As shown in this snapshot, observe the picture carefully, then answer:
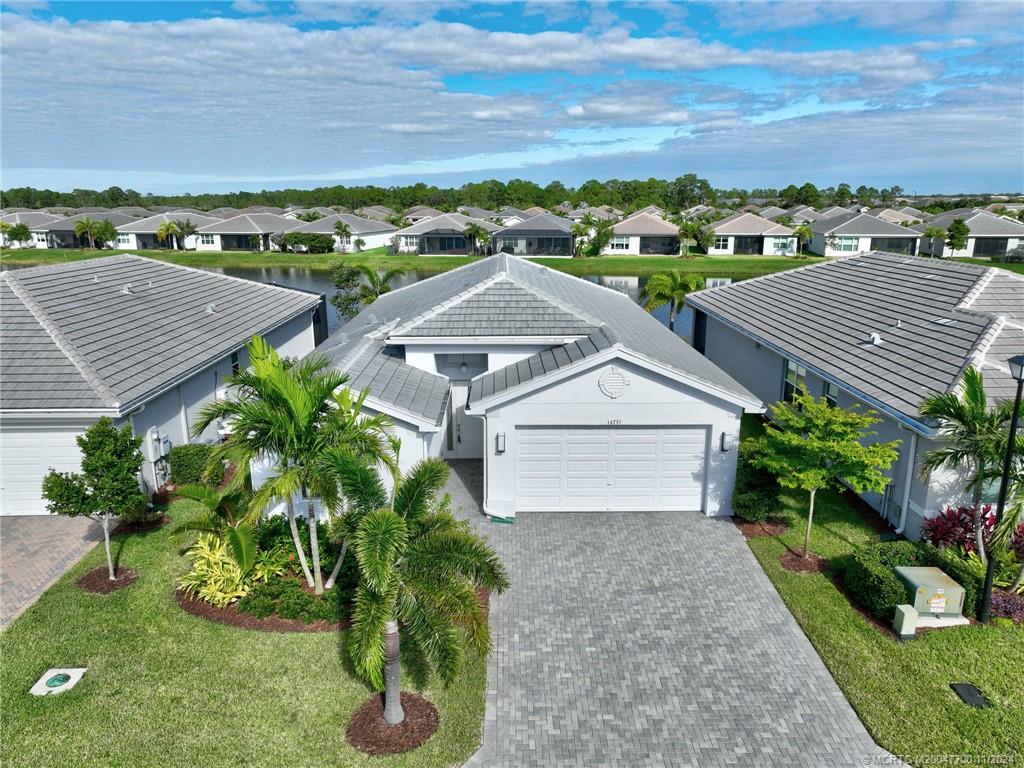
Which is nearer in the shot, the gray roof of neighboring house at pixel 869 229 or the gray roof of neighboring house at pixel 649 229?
the gray roof of neighboring house at pixel 869 229

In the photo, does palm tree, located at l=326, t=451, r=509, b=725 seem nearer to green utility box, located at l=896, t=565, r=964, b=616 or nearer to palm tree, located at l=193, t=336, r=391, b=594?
palm tree, located at l=193, t=336, r=391, b=594

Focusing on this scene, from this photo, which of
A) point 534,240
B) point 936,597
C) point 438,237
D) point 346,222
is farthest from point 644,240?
point 936,597

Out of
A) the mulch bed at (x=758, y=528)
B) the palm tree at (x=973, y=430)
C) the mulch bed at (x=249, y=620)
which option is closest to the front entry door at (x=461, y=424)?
the mulch bed at (x=758, y=528)

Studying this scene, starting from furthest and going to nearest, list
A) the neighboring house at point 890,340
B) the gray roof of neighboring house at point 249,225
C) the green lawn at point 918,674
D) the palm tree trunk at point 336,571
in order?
the gray roof of neighboring house at point 249,225, the neighboring house at point 890,340, the palm tree trunk at point 336,571, the green lawn at point 918,674

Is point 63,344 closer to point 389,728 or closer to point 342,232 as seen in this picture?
point 389,728

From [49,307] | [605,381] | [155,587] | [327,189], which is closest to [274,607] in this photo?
[155,587]

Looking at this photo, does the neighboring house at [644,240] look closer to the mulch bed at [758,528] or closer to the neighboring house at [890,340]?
the neighboring house at [890,340]

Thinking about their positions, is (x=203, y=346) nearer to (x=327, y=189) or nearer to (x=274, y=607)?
(x=274, y=607)
